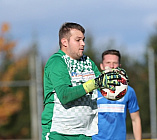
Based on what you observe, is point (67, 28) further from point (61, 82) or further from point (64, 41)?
point (61, 82)

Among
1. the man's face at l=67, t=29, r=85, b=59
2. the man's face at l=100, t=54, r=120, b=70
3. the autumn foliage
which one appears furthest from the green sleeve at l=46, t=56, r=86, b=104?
the autumn foliage

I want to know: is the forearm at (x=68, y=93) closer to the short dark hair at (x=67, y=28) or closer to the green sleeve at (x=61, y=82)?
the green sleeve at (x=61, y=82)

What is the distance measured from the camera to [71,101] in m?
3.06

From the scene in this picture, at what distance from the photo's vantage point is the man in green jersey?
312 centimetres

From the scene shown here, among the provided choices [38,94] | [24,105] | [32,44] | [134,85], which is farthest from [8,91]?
[32,44]

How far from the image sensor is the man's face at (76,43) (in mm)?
3197

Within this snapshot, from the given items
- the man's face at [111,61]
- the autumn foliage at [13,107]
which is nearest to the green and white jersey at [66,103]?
the man's face at [111,61]

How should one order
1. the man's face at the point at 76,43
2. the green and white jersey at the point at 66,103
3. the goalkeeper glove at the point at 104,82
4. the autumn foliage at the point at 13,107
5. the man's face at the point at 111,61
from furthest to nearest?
the autumn foliage at the point at 13,107 < the man's face at the point at 111,61 < the man's face at the point at 76,43 < the green and white jersey at the point at 66,103 < the goalkeeper glove at the point at 104,82

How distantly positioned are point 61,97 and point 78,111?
0.93 ft

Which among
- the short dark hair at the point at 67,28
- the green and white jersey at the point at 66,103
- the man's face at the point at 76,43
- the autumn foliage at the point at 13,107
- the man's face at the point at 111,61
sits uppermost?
the short dark hair at the point at 67,28

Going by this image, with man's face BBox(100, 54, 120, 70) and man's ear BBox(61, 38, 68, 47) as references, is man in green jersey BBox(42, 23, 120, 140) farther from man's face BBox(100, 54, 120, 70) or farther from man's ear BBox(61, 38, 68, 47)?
man's face BBox(100, 54, 120, 70)

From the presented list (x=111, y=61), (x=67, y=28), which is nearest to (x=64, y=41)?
(x=67, y=28)

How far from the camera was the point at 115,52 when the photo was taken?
16.7ft

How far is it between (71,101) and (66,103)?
3.2 inches
